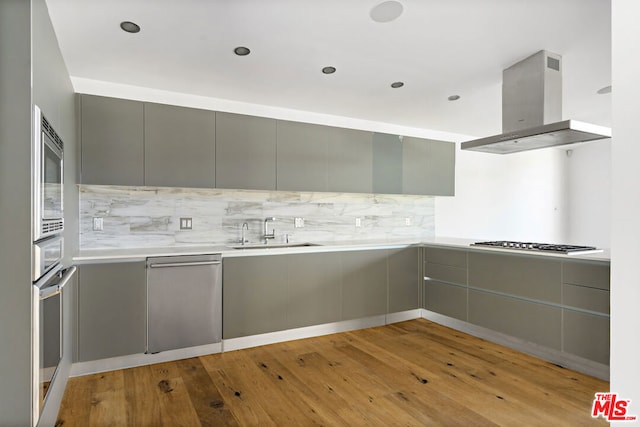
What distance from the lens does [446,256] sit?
12.9 feet

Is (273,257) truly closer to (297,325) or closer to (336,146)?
(297,325)

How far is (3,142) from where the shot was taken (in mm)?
1459

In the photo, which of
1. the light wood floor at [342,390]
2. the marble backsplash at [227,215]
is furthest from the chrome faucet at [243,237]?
the light wood floor at [342,390]

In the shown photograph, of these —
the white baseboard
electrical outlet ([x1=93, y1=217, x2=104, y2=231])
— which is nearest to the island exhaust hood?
the white baseboard

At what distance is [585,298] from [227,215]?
10.2 feet

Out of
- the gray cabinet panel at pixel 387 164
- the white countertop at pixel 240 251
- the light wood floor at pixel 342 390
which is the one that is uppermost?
the gray cabinet panel at pixel 387 164

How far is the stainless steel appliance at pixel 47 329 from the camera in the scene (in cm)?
155

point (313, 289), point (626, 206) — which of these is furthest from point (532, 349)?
point (626, 206)

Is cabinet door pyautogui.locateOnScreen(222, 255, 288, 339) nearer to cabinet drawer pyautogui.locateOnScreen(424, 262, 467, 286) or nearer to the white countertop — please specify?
the white countertop

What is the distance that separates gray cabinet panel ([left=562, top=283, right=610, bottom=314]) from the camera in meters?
2.65

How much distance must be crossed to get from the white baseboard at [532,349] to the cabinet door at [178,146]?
2782 mm

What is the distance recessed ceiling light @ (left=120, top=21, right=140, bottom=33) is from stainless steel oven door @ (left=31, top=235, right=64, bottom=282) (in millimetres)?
1360

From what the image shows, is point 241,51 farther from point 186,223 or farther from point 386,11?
point 186,223

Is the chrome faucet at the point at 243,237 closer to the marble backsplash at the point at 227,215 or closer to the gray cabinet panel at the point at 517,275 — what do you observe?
the marble backsplash at the point at 227,215
